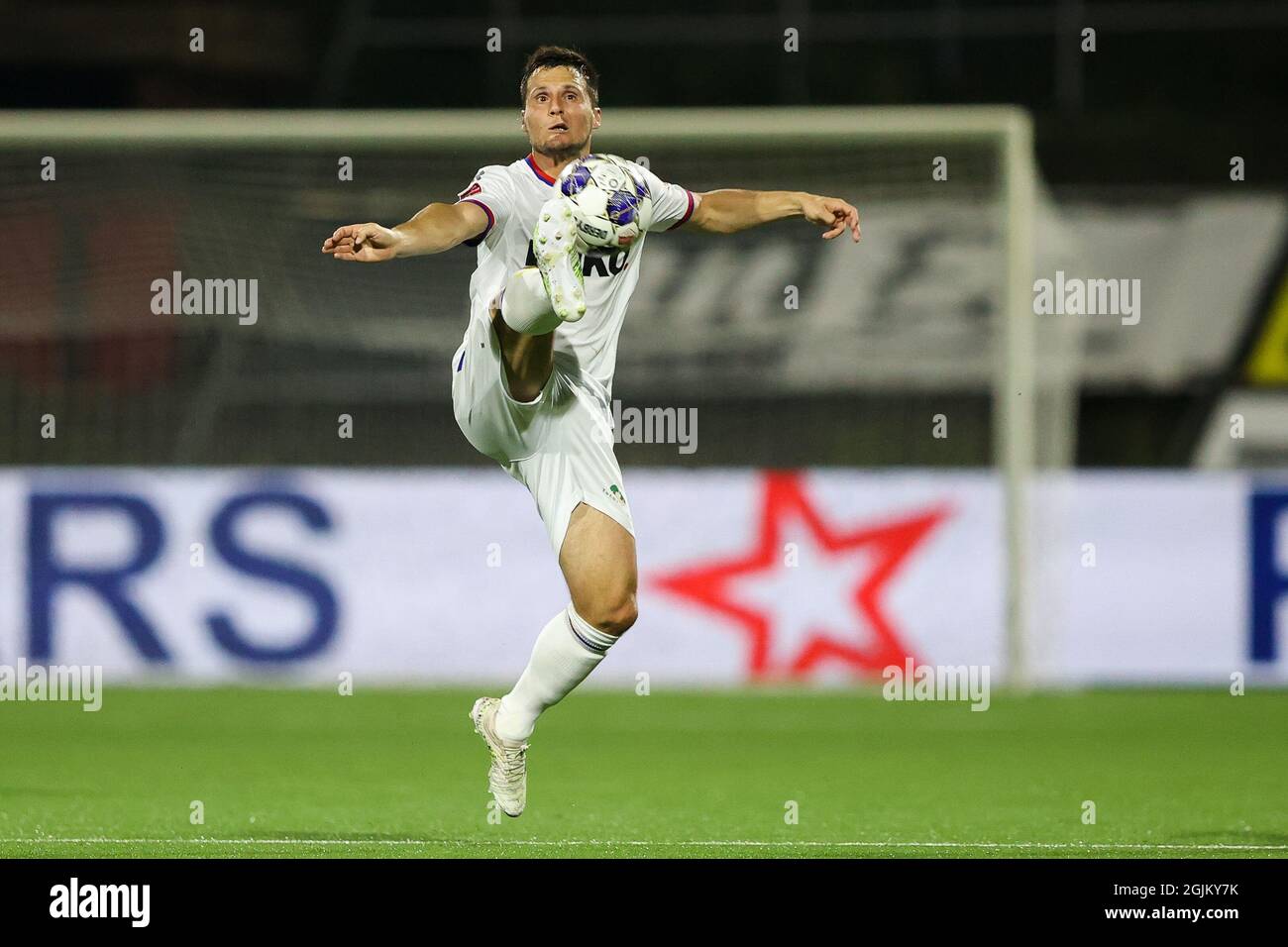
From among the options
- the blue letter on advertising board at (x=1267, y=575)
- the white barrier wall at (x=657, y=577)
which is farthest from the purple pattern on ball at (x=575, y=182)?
the blue letter on advertising board at (x=1267, y=575)

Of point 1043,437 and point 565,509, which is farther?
point 1043,437

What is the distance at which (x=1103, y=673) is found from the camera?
11.6 metres

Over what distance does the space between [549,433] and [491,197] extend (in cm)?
71

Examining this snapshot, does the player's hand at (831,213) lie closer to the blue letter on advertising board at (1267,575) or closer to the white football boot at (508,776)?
the white football boot at (508,776)

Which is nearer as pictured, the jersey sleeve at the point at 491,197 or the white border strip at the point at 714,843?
the jersey sleeve at the point at 491,197

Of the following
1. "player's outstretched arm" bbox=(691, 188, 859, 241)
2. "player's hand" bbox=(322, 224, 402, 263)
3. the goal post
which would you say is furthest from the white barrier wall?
"player's hand" bbox=(322, 224, 402, 263)

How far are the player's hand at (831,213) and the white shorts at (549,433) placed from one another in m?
0.86

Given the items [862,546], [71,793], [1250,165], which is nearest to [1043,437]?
[862,546]

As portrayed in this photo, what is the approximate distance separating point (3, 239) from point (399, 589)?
3.14 meters

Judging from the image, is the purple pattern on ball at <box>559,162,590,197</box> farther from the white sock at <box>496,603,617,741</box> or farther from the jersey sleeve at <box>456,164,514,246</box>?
the white sock at <box>496,603,617,741</box>

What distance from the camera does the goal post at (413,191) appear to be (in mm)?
11578

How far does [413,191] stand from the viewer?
1235 centimetres

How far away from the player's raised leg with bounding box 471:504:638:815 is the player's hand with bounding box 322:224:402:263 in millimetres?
1196

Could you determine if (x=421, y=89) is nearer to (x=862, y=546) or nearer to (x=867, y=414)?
(x=867, y=414)
